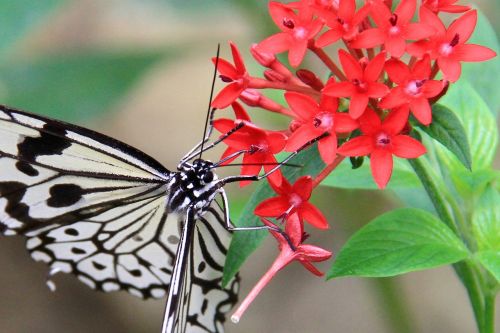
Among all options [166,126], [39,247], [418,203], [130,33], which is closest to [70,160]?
[39,247]

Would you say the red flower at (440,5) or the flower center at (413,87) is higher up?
the red flower at (440,5)

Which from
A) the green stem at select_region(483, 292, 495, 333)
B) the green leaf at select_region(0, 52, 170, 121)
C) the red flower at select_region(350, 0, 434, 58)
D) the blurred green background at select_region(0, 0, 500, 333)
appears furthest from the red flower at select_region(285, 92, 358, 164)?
the green leaf at select_region(0, 52, 170, 121)

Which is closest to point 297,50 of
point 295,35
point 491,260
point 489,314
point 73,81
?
point 295,35

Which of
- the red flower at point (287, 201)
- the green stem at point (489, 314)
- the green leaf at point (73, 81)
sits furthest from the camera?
the green leaf at point (73, 81)

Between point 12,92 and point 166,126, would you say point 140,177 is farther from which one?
point 166,126

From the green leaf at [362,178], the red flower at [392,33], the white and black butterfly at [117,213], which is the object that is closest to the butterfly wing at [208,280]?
the white and black butterfly at [117,213]

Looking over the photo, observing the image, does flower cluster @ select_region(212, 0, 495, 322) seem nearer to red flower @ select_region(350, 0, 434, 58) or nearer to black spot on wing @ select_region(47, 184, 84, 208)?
red flower @ select_region(350, 0, 434, 58)

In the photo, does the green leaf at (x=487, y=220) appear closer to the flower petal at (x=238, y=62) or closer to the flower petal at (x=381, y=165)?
the flower petal at (x=381, y=165)
